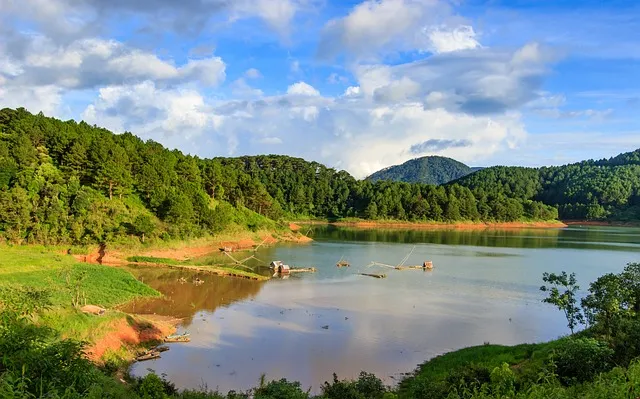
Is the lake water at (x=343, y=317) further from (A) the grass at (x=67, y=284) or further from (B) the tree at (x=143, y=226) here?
(B) the tree at (x=143, y=226)

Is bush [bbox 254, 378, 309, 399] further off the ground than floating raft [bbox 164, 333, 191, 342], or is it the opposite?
bush [bbox 254, 378, 309, 399]

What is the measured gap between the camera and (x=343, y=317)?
3344 centimetres

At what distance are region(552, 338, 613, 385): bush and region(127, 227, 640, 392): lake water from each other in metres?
7.88

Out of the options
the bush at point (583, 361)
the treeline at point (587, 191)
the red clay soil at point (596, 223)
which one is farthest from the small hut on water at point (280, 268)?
the red clay soil at point (596, 223)

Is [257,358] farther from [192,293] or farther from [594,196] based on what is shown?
[594,196]

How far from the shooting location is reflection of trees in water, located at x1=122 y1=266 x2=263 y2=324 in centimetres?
3372

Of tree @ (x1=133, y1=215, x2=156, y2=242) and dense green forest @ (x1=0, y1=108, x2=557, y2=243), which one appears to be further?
tree @ (x1=133, y1=215, x2=156, y2=242)

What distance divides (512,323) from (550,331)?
8.30ft

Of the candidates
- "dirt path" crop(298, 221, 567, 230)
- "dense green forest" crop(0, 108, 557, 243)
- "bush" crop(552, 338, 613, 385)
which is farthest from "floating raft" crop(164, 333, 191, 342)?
"dirt path" crop(298, 221, 567, 230)

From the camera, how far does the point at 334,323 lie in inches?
1256

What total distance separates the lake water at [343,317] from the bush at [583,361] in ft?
25.8

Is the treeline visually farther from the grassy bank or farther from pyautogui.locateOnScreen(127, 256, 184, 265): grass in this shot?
pyautogui.locateOnScreen(127, 256, 184, 265): grass

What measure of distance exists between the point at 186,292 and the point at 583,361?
3058 cm

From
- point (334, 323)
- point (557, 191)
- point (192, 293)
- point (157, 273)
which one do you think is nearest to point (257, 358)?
point (334, 323)
